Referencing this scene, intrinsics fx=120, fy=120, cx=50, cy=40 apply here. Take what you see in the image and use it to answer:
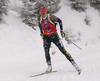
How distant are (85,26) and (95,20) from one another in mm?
2595

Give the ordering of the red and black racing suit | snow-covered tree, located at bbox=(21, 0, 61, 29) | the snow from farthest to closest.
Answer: snow-covered tree, located at bbox=(21, 0, 61, 29) → the snow → the red and black racing suit

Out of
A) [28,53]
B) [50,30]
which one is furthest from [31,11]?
[50,30]

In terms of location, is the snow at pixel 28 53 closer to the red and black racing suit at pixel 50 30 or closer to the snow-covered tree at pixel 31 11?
the snow-covered tree at pixel 31 11

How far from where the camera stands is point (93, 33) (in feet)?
52.9

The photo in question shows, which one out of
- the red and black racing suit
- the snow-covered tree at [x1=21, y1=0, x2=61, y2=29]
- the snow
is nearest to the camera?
the red and black racing suit

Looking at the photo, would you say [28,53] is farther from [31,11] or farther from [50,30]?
[50,30]

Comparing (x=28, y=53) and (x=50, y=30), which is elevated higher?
→ (x=50, y=30)

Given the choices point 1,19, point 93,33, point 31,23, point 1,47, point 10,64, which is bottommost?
point 93,33

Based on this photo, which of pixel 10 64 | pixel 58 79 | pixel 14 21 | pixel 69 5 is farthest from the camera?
pixel 69 5

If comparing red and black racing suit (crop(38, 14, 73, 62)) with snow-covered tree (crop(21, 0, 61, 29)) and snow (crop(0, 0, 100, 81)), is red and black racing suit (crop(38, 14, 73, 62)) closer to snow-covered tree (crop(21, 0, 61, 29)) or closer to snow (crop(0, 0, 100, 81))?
snow (crop(0, 0, 100, 81))

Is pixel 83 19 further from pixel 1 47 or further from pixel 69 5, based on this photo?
pixel 1 47

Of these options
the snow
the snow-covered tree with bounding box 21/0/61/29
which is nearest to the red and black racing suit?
the snow

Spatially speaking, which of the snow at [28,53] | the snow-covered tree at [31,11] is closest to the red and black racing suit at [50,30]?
the snow at [28,53]

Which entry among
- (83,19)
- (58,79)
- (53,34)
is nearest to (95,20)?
(83,19)
